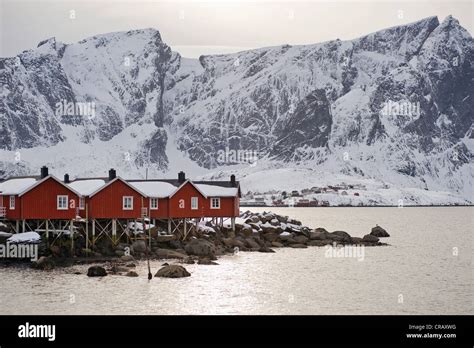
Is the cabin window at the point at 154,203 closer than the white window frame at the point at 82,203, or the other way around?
the white window frame at the point at 82,203

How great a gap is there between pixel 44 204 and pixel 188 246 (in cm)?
1482

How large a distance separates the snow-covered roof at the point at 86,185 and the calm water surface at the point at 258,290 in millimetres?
11186

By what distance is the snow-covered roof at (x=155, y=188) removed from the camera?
8256 cm

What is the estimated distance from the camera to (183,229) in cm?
8906

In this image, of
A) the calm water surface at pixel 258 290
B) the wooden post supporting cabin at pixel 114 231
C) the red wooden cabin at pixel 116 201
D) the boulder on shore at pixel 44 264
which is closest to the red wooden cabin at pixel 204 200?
the red wooden cabin at pixel 116 201

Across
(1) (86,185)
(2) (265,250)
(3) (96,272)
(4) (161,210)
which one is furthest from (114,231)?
(2) (265,250)

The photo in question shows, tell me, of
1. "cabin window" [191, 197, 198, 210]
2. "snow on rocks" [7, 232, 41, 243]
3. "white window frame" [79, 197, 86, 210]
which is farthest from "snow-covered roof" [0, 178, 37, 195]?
"cabin window" [191, 197, 198, 210]

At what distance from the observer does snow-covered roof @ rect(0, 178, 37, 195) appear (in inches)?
2879
